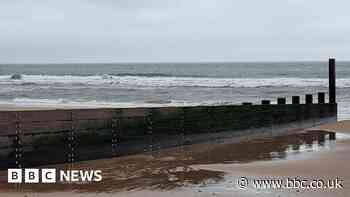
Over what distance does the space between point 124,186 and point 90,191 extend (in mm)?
584

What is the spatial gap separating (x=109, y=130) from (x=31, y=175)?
7.41ft

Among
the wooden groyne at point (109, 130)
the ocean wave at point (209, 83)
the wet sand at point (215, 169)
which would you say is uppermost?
the ocean wave at point (209, 83)

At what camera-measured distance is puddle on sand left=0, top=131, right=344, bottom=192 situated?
328 inches

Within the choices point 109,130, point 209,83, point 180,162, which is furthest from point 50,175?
point 209,83

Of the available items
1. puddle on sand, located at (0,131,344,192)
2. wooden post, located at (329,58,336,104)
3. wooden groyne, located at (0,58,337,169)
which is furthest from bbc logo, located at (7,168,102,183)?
wooden post, located at (329,58,336,104)

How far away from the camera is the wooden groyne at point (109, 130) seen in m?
9.68

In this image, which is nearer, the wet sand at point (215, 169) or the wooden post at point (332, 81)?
the wet sand at point (215, 169)

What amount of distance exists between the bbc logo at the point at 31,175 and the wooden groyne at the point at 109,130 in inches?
11.4

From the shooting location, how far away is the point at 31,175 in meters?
9.18

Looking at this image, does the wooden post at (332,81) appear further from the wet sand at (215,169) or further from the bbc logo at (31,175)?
the bbc logo at (31,175)

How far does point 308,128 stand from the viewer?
16703 millimetres

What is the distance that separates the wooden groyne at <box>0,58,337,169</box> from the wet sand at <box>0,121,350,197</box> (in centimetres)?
27

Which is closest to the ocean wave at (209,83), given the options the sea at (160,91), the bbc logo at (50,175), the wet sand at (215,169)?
the sea at (160,91)

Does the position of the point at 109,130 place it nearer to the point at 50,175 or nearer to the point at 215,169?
the point at 50,175
